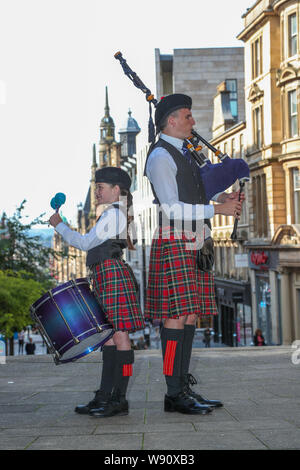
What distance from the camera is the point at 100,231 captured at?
19.4 feet

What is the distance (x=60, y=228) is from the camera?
5.82 meters

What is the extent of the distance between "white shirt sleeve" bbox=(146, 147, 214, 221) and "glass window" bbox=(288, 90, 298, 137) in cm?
2758

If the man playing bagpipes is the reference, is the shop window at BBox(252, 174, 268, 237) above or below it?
above

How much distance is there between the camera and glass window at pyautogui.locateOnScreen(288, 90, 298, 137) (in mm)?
32562

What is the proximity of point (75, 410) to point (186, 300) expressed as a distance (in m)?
1.20

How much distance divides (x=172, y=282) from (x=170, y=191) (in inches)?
26.1

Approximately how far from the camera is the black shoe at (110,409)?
5.67 metres

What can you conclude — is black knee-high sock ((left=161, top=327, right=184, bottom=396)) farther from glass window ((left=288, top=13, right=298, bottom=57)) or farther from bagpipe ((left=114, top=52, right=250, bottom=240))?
glass window ((left=288, top=13, right=298, bottom=57))

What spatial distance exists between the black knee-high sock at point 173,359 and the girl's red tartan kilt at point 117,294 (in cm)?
23

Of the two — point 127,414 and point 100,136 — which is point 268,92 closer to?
point 127,414

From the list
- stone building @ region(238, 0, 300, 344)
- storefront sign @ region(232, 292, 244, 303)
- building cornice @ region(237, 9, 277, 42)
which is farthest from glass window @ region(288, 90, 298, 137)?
storefront sign @ region(232, 292, 244, 303)

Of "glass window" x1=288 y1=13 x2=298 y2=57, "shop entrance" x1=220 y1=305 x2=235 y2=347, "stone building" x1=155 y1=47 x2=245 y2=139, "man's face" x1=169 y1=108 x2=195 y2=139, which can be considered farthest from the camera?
"stone building" x1=155 y1=47 x2=245 y2=139
